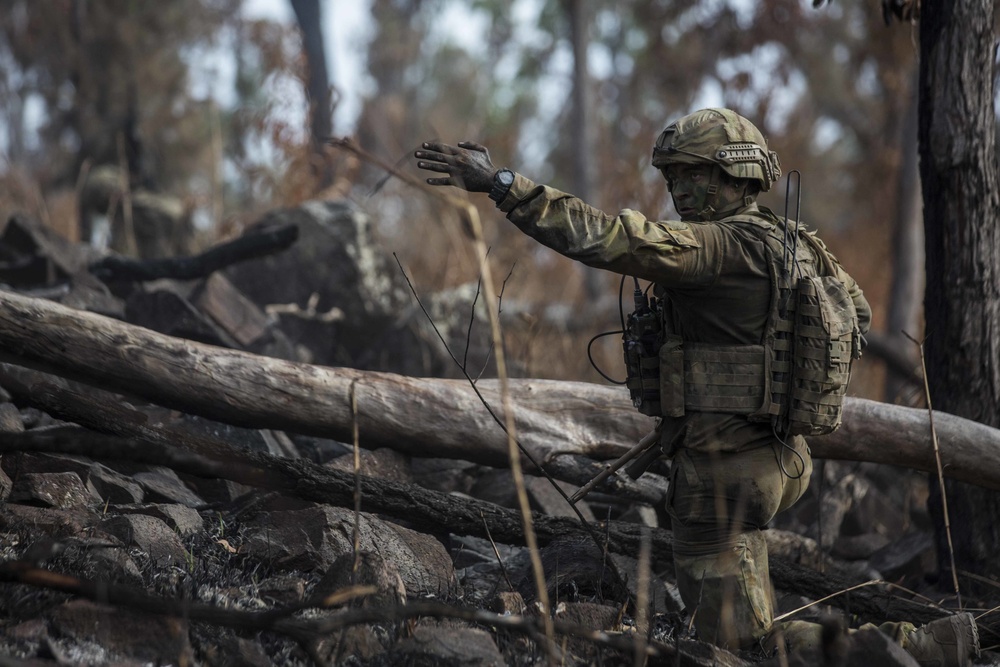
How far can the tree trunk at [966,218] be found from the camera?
4.85m

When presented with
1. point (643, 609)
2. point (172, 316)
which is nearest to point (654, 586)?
point (643, 609)

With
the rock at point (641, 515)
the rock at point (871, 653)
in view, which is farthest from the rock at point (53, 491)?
the rock at point (871, 653)

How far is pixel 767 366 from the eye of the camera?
11.7 feet

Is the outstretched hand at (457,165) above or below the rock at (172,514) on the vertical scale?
above

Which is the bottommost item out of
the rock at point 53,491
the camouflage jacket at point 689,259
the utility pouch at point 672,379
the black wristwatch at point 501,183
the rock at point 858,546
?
the rock at point 858,546

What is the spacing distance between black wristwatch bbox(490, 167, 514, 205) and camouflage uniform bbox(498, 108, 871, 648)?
0.06m

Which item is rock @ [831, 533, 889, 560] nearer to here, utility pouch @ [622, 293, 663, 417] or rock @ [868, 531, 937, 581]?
rock @ [868, 531, 937, 581]

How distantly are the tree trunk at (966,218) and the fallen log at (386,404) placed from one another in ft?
0.77

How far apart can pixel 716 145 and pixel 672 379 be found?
92 centimetres

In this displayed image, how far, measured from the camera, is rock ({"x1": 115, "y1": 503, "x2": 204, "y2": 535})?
4.02 metres

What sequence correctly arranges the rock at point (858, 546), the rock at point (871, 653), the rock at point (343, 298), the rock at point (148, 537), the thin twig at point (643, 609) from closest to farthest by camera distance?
the thin twig at point (643, 609)
the rock at point (871, 653)
the rock at point (148, 537)
the rock at point (858, 546)
the rock at point (343, 298)

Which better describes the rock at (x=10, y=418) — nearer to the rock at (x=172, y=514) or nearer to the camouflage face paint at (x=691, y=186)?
the rock at (x=172, y=514)

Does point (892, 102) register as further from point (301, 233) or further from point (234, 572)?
point (234, 572)

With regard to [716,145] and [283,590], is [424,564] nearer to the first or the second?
[283,590]
